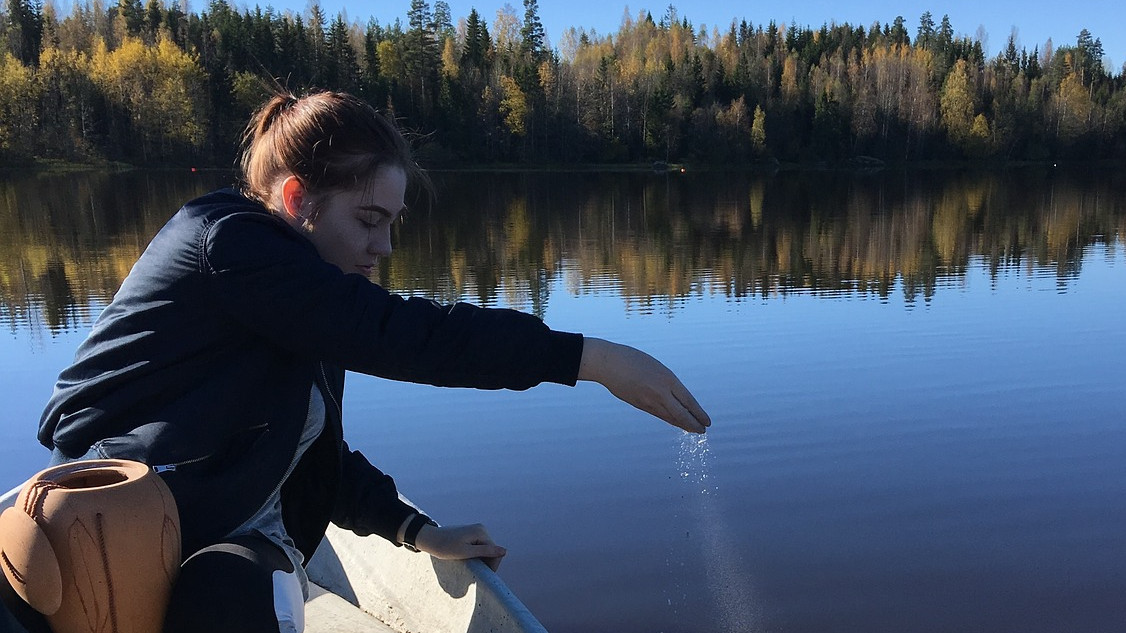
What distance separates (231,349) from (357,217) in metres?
0.40

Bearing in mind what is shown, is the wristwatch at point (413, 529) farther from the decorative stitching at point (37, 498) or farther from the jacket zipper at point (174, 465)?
the decorative stitching at point (37, 498)

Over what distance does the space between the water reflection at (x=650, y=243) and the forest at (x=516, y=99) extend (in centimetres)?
2746

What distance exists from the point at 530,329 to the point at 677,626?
2525 mm

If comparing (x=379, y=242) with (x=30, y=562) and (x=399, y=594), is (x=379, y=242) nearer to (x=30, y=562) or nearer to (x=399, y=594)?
(x=30, y=562)

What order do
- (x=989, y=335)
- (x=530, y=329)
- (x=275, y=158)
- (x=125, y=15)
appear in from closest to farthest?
(x=530, y=329), (x=275, y=158), (x=989, y=335), (x=125, y=15)

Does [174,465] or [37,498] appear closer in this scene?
[37,498]

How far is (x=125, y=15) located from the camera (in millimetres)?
78062

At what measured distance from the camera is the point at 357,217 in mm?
1941

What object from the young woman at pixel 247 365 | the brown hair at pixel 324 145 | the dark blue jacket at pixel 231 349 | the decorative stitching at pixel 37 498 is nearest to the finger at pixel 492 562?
the young woman at pixel 247 365

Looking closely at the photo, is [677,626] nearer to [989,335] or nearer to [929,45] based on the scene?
[989,335]

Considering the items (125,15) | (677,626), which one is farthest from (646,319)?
(125,15)

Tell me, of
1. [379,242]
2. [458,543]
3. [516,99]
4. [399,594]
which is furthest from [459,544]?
[516,99]

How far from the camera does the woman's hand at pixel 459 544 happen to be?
244cm

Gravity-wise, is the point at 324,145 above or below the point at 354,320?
above
